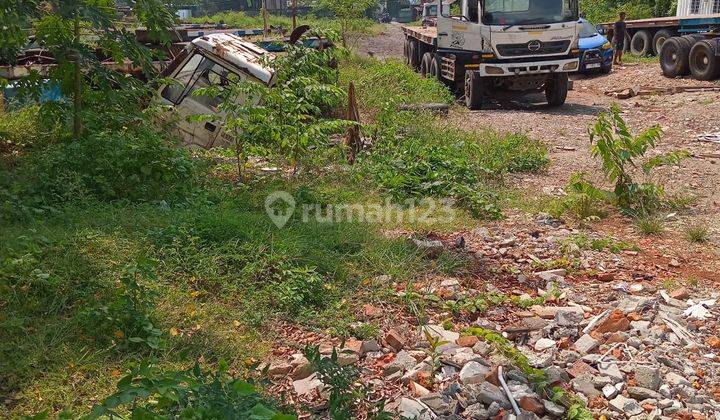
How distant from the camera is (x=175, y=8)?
806 cm

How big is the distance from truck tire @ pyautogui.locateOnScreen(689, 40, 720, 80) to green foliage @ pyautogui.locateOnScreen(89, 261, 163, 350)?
643 inches

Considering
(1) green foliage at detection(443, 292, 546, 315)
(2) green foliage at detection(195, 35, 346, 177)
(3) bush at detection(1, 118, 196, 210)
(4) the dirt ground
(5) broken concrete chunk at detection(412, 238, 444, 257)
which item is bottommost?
(4) the dirt ground

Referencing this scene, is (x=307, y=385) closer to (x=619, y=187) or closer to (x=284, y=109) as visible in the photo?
(x=284, y=109)

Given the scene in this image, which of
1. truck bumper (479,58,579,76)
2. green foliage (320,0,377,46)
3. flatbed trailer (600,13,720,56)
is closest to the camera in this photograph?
truck bumper (479,58,579,76)

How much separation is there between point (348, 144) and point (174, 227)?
4.04m

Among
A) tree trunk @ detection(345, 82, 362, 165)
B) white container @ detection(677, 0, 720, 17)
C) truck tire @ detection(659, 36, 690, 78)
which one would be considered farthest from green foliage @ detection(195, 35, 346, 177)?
white container @ detection(677, 0, 720, 17)

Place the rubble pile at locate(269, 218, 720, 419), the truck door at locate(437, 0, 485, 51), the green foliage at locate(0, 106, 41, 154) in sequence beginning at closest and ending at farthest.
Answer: the rubble pile at locate(269, 218, 720, 419) → the green foliage at locate(0, 106, 41, 154) → the truck door at locate(437, 0, 485, 51)

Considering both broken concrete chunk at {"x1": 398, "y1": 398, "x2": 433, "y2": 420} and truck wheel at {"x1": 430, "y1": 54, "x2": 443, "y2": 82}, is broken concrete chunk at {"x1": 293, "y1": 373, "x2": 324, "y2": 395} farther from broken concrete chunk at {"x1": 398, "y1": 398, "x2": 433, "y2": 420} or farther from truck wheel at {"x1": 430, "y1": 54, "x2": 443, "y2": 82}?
truck wheel at {"x1": 430, "y1": 54, "x2": 443, "y2": 82}

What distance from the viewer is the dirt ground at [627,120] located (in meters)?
8.65

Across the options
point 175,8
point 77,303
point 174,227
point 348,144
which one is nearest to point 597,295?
point 174,227

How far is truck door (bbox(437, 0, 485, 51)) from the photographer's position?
548 inches

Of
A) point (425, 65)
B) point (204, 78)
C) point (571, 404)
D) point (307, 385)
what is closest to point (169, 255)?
point (307, 385)
